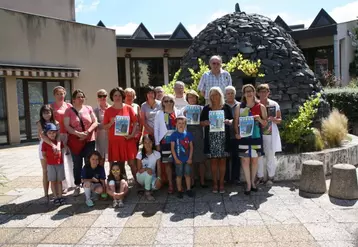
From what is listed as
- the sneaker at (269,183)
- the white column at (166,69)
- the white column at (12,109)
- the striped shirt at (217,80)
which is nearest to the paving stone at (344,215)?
the sneaker at (269,183)

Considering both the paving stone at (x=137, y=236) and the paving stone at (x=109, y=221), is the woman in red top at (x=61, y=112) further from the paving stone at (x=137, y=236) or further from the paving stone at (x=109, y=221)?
the paving stone at (x=137, y=236)

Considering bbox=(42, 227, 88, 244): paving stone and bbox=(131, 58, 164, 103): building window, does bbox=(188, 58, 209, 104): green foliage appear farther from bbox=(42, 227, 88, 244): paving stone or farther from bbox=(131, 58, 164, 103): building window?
bbox=(131, 58, 164, 103): building window

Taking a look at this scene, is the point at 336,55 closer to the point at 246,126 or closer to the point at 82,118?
the point at 246,126

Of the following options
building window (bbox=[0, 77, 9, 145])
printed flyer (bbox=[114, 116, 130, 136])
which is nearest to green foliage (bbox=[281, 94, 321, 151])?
printed flyer (bbox=[114, 116, 130, 136])

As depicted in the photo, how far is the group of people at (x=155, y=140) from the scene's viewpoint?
197 inches

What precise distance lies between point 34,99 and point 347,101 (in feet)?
40.2

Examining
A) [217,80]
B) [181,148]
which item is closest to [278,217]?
[181,148]

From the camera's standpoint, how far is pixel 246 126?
503cm

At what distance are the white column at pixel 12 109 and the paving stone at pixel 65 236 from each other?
389 inches

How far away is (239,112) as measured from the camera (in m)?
5.16

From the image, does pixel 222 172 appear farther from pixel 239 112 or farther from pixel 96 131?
pixel 96 131

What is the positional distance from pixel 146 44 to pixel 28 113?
7.41m

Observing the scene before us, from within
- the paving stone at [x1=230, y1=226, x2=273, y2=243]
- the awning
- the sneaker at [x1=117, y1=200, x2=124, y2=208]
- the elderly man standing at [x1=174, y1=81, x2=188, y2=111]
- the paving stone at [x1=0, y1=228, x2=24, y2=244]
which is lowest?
the paving stone at [x1=230, y1=226, x2=273, y2=243]

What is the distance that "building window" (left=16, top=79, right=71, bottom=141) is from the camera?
42.8 ft
